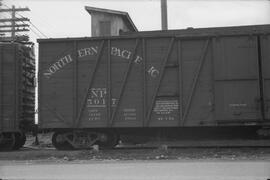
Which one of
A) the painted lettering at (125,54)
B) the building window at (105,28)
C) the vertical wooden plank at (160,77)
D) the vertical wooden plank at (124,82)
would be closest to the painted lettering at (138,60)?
the vertical wooden plank at (124,82)

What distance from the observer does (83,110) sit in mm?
15242

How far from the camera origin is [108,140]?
604 inches

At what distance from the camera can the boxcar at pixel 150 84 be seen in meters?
14.6

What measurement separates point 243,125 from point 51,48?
6.49 m

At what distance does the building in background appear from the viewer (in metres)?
26.5

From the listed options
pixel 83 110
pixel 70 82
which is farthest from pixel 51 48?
pixel 83 110

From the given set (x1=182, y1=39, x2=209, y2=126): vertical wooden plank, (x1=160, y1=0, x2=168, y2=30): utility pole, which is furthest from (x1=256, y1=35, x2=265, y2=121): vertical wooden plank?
(x1=160, y1=0, x2=168, y2=30): utility pole

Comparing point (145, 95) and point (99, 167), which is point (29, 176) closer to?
point (99, 167)

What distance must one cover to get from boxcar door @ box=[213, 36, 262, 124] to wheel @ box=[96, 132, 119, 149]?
3.31 metres

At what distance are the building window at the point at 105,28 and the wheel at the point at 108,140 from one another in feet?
39.4

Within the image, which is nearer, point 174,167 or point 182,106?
point 174,167

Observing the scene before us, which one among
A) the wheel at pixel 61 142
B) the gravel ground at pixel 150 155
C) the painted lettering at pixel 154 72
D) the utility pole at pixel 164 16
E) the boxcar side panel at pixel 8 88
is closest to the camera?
the gravel ground at pixel 150 155

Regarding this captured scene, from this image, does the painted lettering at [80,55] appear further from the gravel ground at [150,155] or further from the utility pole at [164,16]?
the utility pole at [164,16]

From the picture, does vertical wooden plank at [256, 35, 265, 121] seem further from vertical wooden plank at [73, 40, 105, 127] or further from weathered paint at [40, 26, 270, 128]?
vertical wooden plank at [73, 40, 105, 127]
